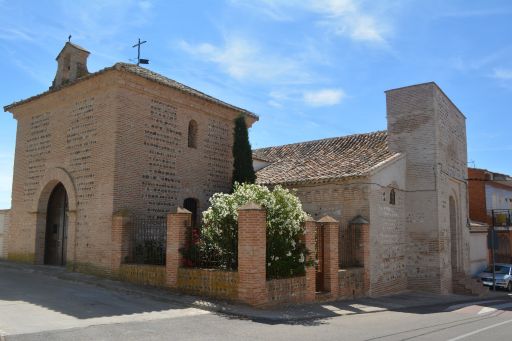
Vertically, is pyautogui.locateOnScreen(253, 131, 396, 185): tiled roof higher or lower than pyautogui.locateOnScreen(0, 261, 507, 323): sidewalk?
higher

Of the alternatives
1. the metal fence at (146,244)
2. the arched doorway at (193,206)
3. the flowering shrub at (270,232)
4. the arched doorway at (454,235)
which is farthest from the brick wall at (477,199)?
the metal fence at (146,244)

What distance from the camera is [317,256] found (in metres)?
14.0

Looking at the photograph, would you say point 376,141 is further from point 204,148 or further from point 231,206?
point 231,206

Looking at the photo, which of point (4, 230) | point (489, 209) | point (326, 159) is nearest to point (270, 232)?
point (326, 159)

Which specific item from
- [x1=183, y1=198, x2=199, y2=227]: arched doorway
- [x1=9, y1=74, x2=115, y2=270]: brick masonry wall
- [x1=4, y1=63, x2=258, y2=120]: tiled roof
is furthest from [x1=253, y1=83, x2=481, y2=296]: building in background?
[x1=9, y1=74, x2=115, y2=270]: brick masonry wall

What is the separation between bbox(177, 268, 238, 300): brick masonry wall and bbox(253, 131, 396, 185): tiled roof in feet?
21.1

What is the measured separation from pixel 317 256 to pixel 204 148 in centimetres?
617

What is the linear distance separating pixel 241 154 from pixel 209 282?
6772 millimetres

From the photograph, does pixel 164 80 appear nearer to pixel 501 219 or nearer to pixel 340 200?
pixel 340 200

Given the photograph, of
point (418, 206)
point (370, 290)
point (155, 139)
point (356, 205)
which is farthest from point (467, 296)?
point (155, 139)

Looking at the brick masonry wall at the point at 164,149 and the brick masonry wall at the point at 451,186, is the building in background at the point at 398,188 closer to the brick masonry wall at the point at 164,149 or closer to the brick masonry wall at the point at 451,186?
the brick masonry wall at the point at 451,186

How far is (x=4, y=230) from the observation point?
727 inches

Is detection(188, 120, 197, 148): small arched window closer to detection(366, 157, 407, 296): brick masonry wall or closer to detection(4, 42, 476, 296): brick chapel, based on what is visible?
detection(4, 42, 476, 296): brick chapel

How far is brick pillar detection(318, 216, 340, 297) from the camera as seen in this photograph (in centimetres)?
1383
